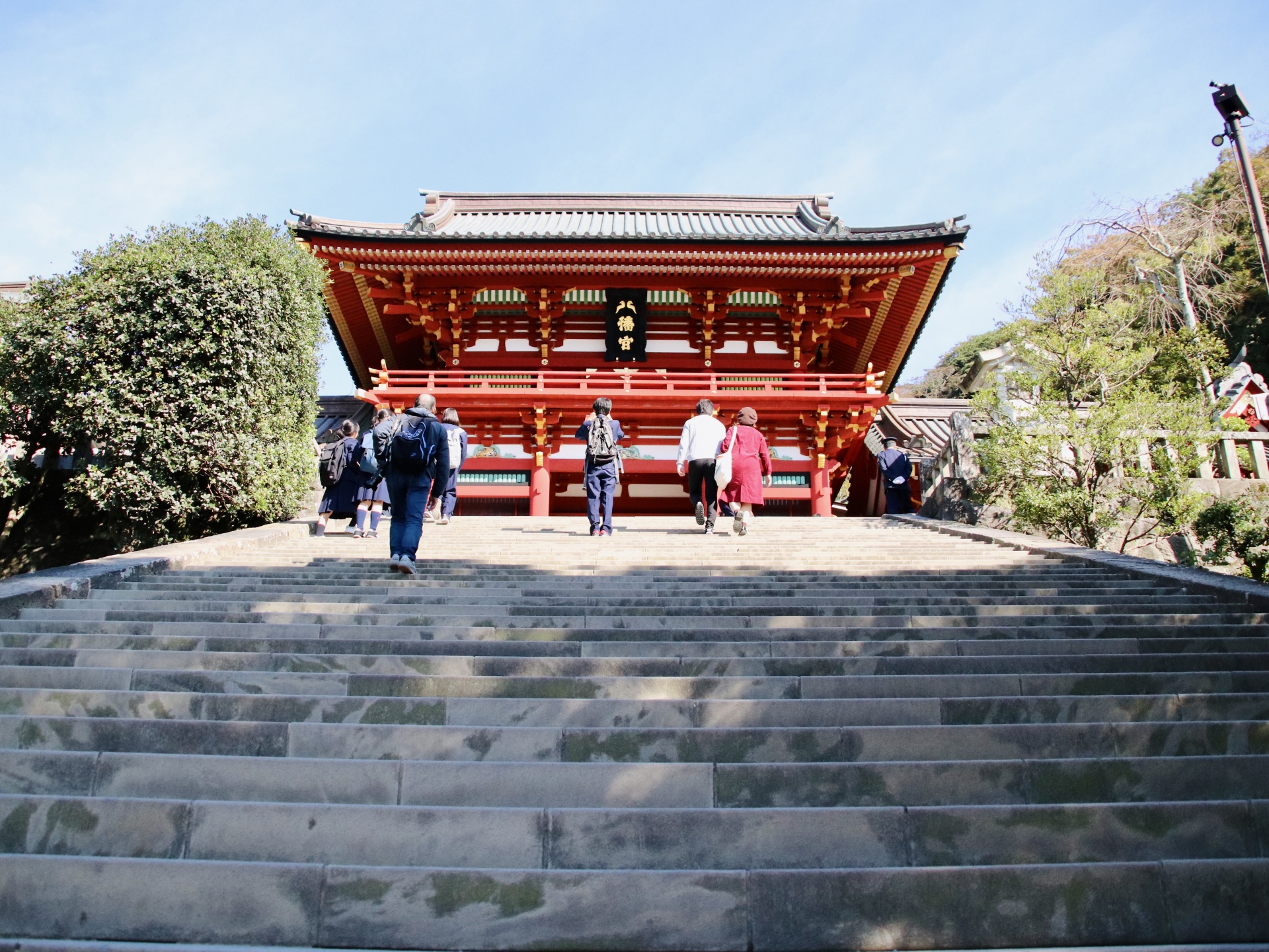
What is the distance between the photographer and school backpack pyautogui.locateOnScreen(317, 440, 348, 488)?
8.50 metres

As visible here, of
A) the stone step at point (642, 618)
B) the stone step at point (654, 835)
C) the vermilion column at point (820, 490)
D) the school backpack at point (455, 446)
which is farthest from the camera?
the vermilion column at point (820, 490)

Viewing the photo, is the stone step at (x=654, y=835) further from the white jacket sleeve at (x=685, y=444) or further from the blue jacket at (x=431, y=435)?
the white jacket sleeve at (x=685, y=444)

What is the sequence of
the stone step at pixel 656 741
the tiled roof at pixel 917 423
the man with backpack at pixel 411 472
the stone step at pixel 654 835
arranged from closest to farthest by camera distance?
the stone step at pixel 654 835, the stone step at pixel 656 741, the man with backpack at pixel 411 472, the tiled roof at pixel 917 423

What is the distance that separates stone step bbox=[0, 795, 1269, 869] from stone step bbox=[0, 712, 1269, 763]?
48 cm

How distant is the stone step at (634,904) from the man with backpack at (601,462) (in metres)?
6.41

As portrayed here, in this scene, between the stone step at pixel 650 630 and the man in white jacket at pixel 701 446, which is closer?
the stone step at pixel 650 630

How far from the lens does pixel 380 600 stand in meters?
5.45

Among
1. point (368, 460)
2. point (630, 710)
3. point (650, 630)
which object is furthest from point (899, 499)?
point (630, 710)

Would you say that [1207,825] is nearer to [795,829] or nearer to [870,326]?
[795,829]

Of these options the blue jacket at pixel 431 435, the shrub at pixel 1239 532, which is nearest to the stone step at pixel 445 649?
the blue jacket at pixel 431 435

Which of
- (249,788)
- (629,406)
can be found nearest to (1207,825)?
(249,788)

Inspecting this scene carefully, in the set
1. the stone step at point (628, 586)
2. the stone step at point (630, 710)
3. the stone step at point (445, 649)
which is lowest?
the stone step at point (630, 710)

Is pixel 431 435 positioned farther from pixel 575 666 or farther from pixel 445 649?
pixel 575 666

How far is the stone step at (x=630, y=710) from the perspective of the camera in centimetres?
339
